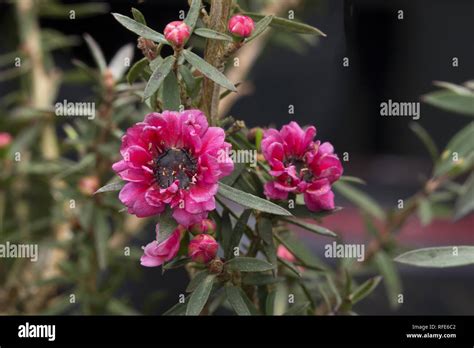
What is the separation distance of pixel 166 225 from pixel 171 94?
0.14 metres

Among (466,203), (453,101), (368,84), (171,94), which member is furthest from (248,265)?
(368,84)

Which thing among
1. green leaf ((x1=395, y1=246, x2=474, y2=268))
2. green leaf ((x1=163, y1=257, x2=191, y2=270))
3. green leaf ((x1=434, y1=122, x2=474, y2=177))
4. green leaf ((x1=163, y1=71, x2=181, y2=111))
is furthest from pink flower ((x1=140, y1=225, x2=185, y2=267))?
green leaf ((x1=434, y1=122, x2=474, y2=177))

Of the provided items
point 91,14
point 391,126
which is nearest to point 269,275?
point 91,14

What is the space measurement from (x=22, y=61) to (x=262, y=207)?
3.16ft

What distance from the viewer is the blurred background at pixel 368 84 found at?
143 centimetres

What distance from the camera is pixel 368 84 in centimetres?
191

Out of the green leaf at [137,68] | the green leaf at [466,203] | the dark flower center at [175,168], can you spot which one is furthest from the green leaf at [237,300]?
the green leaf at [466,203]

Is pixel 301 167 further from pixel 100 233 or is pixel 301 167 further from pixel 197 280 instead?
pixel 100 233

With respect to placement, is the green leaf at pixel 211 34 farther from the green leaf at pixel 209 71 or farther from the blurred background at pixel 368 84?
the blurred background at pixel 368 84

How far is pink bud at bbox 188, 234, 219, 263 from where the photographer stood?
2.43 feet

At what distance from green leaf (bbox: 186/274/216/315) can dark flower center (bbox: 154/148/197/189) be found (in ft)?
0.36

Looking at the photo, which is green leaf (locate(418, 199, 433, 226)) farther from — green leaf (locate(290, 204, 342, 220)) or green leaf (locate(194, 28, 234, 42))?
green leaf (locate(194, 28, 234, 42))

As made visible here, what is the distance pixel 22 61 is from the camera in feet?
4.96

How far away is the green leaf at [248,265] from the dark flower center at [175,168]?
0.36 feet
